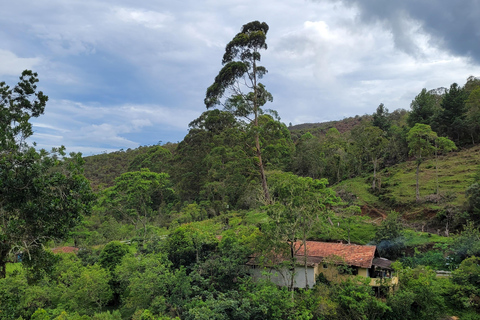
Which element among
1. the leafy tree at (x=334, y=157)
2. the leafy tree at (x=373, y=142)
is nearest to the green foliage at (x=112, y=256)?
the leafy tree at (x=334, y=157)

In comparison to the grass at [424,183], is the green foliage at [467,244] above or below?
below

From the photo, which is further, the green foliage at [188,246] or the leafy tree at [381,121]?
the leafy tree at [381,121]

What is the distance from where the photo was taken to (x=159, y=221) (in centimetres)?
3086

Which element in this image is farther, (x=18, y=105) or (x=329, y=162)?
(x=329, y=162)

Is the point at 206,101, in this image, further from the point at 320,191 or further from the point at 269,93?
the point at 320,191

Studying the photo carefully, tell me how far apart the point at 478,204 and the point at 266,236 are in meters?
16.2

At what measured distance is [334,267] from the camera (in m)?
14.8

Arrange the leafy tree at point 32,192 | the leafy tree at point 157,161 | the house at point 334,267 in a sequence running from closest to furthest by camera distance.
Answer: the leafy tree at point 32,192 < the house at point 334,267 < the leafy tree at point 157,161

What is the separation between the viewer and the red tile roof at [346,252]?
1534cm

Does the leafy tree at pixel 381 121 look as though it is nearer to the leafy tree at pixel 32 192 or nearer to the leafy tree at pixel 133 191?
the leafy tree at pixel 133 191

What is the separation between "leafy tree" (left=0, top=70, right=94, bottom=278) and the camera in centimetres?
773

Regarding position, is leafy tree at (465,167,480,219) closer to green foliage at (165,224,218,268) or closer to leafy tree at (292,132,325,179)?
leafy tree at (292,132,325,179)

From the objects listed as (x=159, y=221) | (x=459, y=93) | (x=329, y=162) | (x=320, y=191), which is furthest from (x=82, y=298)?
(x=459, y=93)

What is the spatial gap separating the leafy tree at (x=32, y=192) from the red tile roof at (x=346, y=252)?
1153 cm
